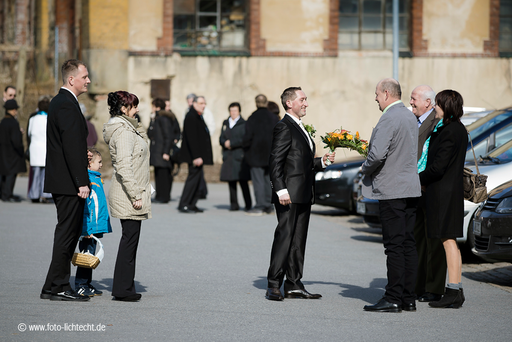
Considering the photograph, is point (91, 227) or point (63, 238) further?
point (91, 227)

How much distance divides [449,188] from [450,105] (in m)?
0.78

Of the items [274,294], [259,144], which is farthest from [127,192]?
[259,144]

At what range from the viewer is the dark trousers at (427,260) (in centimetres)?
712

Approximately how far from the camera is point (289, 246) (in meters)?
7.11

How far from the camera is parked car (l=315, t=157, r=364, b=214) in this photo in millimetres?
13781

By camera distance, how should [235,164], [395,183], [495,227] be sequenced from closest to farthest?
1. [395,183]
2. [495,227]
3. [235,164]

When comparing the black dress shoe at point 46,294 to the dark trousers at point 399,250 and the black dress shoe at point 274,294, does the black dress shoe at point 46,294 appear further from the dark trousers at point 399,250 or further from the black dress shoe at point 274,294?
the dark trousers at point 399,250

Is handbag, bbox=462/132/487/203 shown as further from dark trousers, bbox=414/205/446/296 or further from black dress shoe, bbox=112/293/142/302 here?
black dress shoe, bbox=112/293/142/302

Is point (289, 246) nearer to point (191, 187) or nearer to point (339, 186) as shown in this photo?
point (339, 186)

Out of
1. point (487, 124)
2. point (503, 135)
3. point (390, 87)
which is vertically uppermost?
point (390, 87)

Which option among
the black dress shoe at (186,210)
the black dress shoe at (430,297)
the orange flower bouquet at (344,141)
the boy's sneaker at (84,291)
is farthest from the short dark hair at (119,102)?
the black dress shoe at (186,210)

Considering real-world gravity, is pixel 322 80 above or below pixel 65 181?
above

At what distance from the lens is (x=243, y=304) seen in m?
6.80

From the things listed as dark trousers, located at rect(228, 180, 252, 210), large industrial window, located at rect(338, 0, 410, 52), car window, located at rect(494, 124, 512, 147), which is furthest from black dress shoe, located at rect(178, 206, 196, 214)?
large industrial window, located at rect(338, 0, 410, 52)
